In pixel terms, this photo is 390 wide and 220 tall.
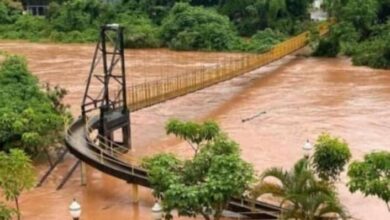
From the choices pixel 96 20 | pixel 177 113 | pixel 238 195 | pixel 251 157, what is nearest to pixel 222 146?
pixel 238 195

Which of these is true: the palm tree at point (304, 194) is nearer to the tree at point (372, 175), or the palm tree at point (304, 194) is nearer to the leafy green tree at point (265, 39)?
the tree at point (372, 175)

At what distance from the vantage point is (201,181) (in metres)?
10.7

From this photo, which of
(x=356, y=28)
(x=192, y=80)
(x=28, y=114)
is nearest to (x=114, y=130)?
(x=28, y=114)

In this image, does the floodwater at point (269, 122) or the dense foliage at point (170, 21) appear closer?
the floodwater at point (269, 122)

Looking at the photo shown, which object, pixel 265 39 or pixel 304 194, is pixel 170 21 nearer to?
pixel 265 39

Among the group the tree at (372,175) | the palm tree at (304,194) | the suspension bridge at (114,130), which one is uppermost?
the tree at (372,175)

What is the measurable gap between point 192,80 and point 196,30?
15.5 m

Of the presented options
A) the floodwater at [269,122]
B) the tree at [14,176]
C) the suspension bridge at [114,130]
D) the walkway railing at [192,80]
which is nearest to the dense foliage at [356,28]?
the walkway railing at [192,80]

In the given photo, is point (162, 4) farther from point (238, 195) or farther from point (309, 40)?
point (238, 195)

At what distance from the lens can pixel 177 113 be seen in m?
24.6

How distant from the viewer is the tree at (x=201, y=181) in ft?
33.3

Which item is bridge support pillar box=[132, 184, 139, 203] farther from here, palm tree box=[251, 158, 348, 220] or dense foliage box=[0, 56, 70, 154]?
palm tree box=[251, 158, 348, 220]

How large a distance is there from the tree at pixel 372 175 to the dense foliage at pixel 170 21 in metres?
29.6

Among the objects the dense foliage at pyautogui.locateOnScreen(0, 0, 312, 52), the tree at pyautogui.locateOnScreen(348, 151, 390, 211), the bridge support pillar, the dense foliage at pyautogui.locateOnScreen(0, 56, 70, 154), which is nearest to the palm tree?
the tree at pyautogui.locateOnScreen(348, 151, 390, 211)
